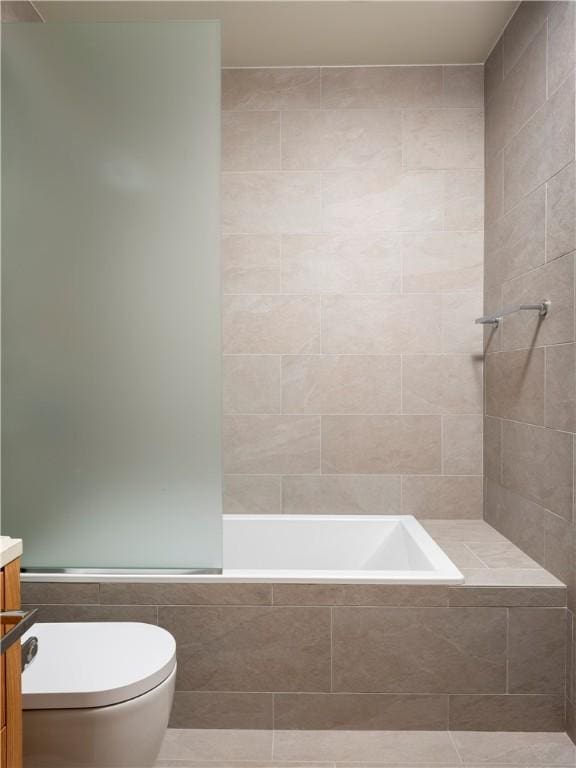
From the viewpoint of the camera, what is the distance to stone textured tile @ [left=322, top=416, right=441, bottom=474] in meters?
2.81

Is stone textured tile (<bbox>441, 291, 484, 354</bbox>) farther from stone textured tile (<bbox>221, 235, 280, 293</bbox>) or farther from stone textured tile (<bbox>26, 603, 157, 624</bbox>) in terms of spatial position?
stone textured tile (<bbox>26, 603, 157, 624</bbox>)

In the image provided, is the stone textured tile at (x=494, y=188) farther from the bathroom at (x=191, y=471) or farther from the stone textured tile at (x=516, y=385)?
the stone textured tile at (x=516, y=385)

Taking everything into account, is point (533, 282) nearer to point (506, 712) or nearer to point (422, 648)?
point (422, 648)

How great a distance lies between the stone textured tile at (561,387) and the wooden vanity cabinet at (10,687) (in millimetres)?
1694

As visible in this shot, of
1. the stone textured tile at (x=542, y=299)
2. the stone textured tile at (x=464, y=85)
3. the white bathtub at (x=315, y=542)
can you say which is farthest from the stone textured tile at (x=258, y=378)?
the stone textured tile at (x=464, y=85)

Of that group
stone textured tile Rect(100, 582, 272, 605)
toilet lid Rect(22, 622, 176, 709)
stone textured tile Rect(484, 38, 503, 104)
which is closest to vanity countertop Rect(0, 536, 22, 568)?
toilet lid Rect(22, 622, 176, 709)

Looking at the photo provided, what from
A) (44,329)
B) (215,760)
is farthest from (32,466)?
(215,760)

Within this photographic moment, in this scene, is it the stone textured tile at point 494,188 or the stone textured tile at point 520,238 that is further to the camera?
the stone textured tile at point 494,188

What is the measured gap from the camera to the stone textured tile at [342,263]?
279 cm

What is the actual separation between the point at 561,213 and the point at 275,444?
1.60m

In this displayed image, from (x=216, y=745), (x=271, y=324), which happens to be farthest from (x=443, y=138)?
(x=216, y=745)

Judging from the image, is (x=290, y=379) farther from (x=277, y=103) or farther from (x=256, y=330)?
(x=277, y=103)

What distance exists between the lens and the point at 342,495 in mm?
2826

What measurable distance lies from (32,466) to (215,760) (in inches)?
43.6
